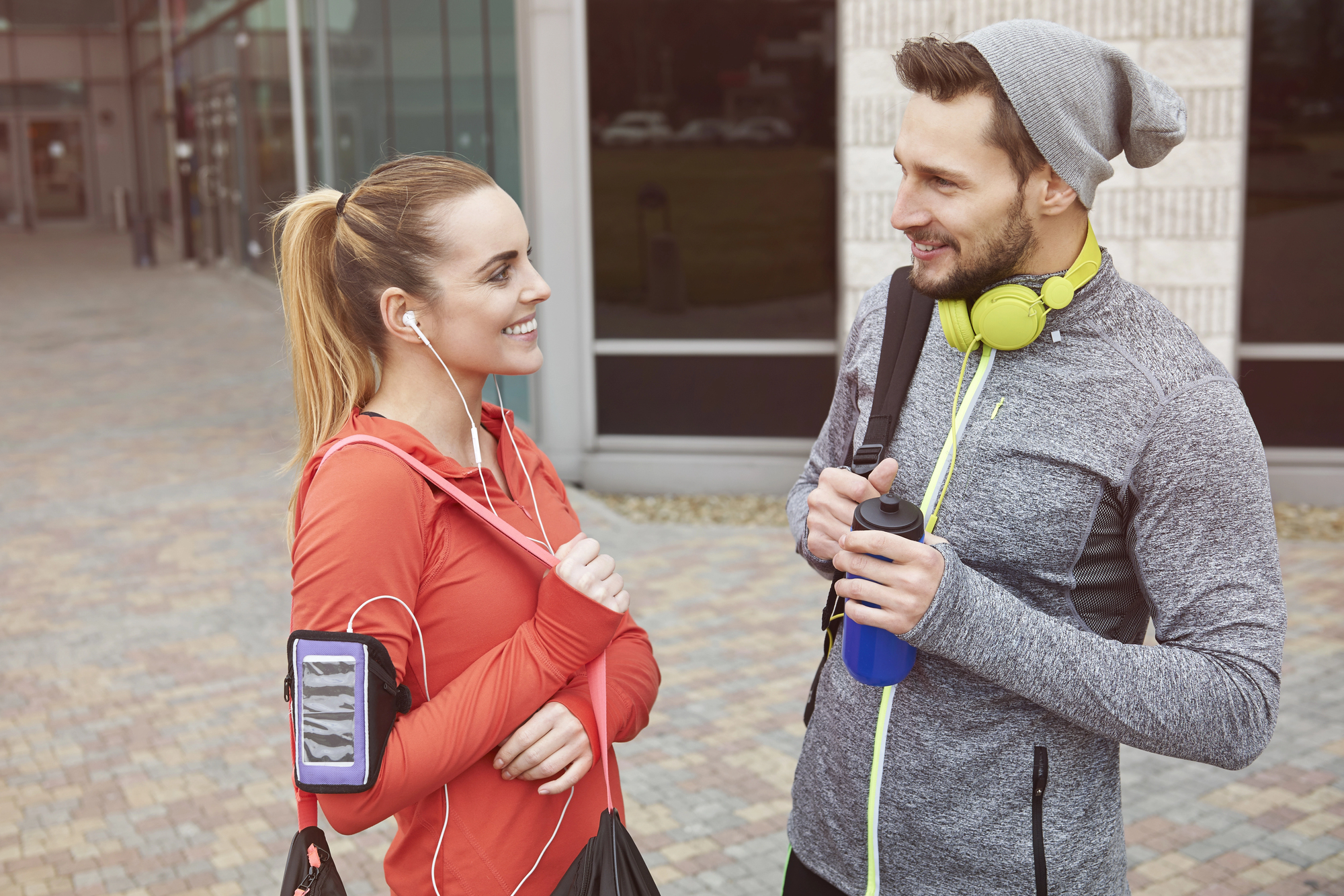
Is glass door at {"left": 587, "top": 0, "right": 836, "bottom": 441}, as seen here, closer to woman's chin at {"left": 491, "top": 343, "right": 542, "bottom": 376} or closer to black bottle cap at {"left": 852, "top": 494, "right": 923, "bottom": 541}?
woman's chin at {"left": 491, "top": 343, "right": 542, "bottom": 376}

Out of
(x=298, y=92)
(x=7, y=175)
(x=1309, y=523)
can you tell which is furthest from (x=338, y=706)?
(x=7, y=175)

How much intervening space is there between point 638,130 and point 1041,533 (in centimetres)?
654

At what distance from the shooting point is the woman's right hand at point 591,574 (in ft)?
5.74

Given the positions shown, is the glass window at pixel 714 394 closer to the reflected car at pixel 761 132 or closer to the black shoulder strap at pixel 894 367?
the reflected car at pixel 761 132

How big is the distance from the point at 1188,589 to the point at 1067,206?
551 millimetres

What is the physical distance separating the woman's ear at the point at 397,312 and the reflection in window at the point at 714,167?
6147 millimetres

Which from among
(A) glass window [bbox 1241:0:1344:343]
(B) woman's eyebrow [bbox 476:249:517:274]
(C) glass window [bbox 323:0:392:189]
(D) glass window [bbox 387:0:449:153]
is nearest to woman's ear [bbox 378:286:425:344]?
(B) woman's eyebrow [bbox 476:249:517:274]

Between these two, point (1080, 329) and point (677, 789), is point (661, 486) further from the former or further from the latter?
point (1080, 329)

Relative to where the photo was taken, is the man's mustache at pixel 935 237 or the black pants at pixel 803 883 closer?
the man's mustache at pixel 935 237

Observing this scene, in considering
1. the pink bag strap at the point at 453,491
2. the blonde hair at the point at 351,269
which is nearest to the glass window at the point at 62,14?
the blonde hair at the point at 351,269

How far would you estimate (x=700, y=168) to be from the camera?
311 inches

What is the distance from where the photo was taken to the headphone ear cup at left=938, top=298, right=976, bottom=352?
1771 mm

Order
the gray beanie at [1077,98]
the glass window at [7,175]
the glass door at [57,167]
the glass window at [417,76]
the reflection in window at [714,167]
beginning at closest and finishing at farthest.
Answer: the gray beanie at [1077,98] → the reflection in window at [714,167] → the glass window at [417,76] → the glass window at [7,175] → the glass door at [57,167]

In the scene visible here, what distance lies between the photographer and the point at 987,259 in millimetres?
1754
